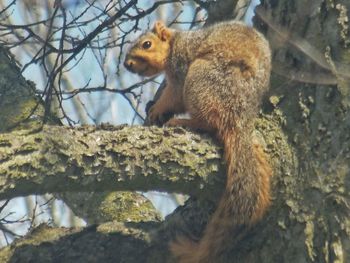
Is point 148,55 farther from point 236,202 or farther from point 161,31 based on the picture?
point 236,202

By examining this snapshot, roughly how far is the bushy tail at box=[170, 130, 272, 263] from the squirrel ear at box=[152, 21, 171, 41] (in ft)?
5.16

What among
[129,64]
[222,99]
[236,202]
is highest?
[129,64]

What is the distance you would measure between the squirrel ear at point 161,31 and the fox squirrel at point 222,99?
5 centimetres

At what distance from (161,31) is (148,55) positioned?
0.26 meters

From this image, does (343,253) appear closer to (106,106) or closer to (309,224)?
(309,224)

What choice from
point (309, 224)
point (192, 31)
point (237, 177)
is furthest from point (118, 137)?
point (192, 31)

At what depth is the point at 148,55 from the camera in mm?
4801

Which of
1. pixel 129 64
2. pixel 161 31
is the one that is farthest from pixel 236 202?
pixel 161 31

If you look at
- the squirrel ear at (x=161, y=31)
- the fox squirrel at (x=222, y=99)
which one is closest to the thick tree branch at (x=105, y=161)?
the fox squirrel at (x=222, y=99)

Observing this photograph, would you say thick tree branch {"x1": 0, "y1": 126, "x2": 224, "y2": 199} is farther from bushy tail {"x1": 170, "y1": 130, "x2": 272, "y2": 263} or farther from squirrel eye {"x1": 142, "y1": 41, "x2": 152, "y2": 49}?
squirrel eye {"x1": 142, "y1": 41, "x2": 152, "y2": 49}

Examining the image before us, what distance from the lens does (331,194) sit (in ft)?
11.0

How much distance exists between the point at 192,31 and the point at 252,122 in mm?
1230

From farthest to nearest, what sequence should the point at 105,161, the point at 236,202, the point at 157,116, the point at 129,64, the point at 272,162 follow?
the point at 129,64
the point at 157,116
the point at 272,162
the point at 236,202
the point at 105,161

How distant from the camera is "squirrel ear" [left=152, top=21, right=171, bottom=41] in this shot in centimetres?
496
